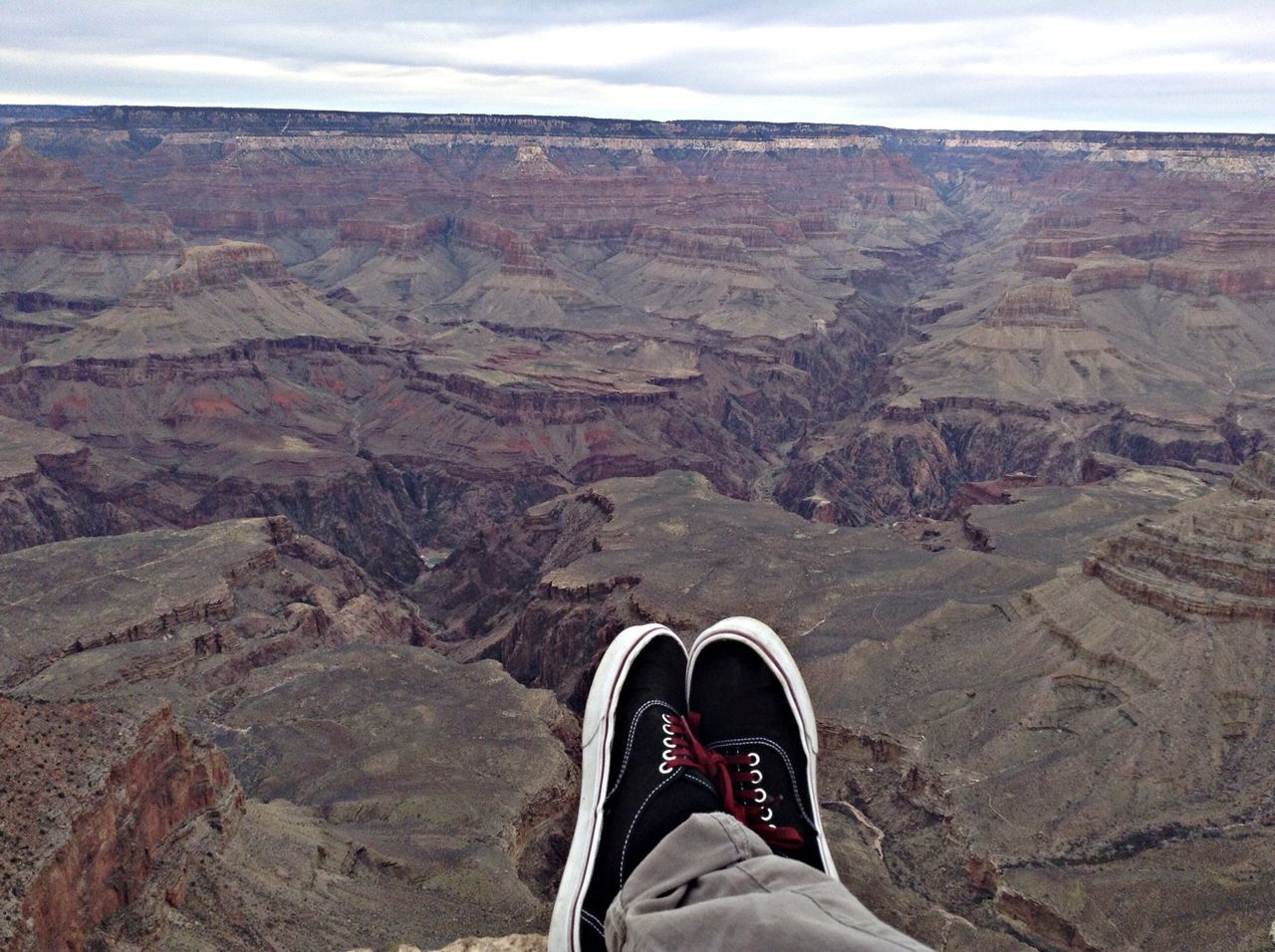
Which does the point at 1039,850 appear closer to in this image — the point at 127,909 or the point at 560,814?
the point at 560,814

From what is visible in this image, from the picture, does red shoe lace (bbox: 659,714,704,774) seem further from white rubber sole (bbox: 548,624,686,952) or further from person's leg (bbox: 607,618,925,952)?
white rubber sole (bbox: 548,624,686,952)

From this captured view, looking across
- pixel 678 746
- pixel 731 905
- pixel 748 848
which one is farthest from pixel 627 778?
pixel 731 905

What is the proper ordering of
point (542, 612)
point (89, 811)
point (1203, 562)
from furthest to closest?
point (542, 612) < point (1203, 562) < point (89, 811)

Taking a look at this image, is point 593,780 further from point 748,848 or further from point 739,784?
point 748,848

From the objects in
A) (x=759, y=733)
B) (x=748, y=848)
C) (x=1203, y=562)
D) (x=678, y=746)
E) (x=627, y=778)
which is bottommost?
(x=1203, y=562)

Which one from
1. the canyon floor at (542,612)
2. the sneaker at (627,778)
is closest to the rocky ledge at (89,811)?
the canyon floor at (542,612)

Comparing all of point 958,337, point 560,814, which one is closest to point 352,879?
point 560,814

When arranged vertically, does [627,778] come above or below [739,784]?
above

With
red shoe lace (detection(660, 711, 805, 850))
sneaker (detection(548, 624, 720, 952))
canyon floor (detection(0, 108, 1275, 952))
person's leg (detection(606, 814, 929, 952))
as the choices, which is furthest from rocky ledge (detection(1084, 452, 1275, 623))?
person's leg (detection(606, 814, 929, 952))
